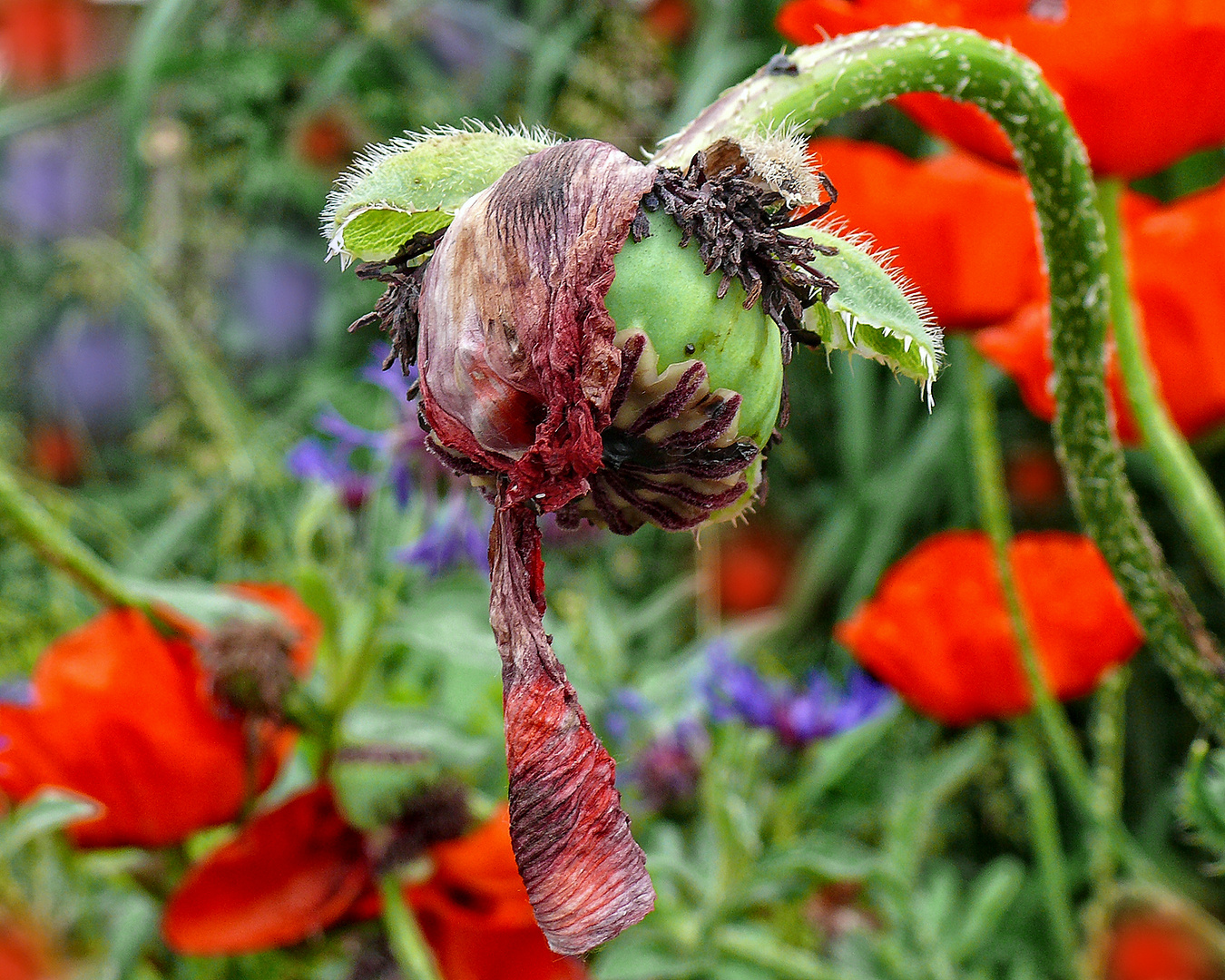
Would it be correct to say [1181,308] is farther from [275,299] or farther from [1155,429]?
[275,299]

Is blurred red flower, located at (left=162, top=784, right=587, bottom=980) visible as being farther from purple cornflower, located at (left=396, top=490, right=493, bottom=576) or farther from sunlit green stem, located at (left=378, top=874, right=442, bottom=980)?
purple cornflower, located at (left=396, top=490, right=493, bottom=576)

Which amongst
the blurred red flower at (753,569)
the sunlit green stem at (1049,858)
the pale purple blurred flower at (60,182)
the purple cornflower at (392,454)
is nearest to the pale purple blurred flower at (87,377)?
the pale purple blurred flower at (60,182)

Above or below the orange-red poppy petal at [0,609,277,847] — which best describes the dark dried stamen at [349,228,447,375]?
above

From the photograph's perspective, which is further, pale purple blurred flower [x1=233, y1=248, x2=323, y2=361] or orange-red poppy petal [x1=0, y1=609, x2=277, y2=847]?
pale purple blurred flower [x1=233, y1=248, x2=323, y2=361]

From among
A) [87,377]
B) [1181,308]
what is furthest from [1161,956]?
[87,377]

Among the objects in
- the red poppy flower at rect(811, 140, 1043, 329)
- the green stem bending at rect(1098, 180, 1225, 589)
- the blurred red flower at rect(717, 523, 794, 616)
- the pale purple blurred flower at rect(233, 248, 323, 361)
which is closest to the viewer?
the green stem bending at rect(1098, 180, 1225, 589)

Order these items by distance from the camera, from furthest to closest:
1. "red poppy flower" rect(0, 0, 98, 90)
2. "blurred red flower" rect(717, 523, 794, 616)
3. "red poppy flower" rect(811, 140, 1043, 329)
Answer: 1. "red poppy flower" rect(0, 0, 98, 90)
2. "blurred red flower" rect(717, 523, 794, 616)
3. "red poppy flower" rect(811, 140, 1043, 329)

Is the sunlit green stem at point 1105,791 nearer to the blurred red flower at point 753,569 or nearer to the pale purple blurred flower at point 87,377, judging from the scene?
the blurred red flower at point 753,569

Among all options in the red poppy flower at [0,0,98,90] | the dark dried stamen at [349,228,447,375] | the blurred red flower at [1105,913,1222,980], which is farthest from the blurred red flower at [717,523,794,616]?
the red poppy flower at [0,0,98,90]
